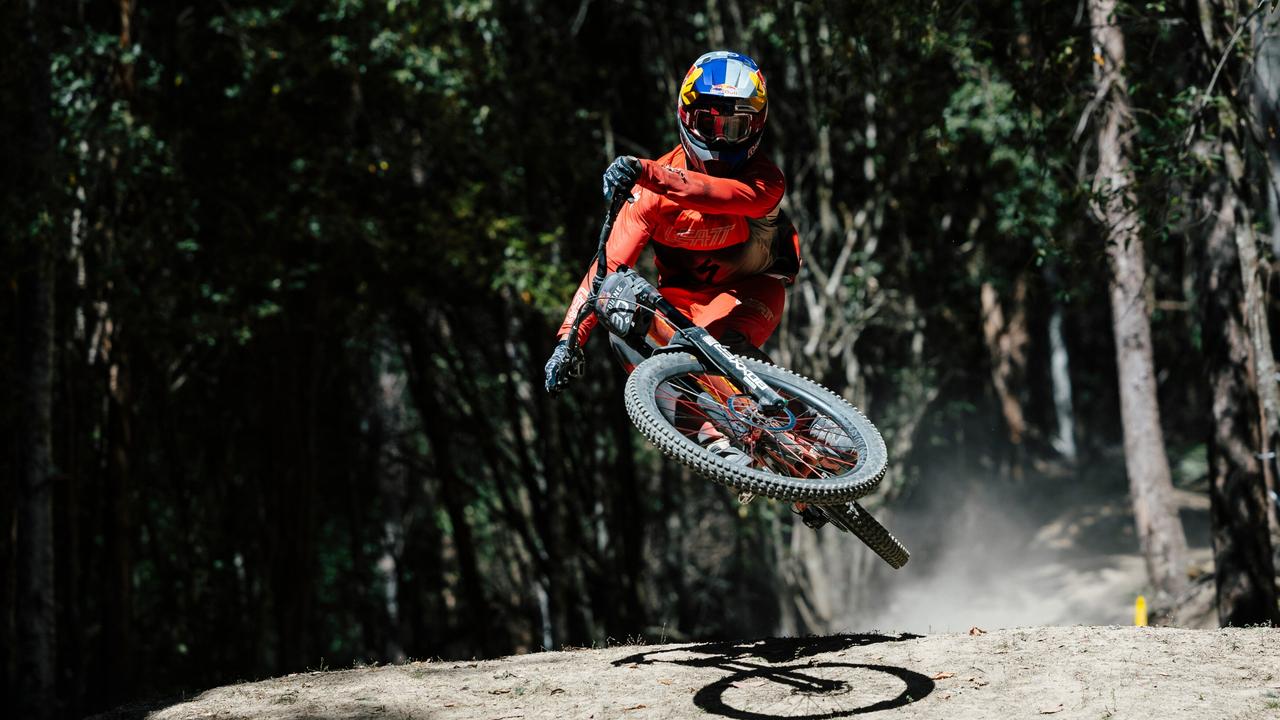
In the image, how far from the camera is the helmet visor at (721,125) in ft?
22.1

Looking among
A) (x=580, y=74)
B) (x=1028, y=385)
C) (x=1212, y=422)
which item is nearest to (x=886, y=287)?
(x=580, y=74)

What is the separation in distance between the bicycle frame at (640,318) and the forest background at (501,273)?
4815 mm

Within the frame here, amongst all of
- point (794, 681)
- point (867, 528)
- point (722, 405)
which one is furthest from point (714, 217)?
point (794, 681)

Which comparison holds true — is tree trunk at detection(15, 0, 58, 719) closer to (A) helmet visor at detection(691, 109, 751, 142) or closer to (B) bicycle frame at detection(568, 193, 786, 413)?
(B) bicycle frame at detection(568, 193, 786, 413)

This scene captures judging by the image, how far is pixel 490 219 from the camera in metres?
18.5

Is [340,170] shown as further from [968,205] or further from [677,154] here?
[677,154]

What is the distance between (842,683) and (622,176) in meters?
3.11

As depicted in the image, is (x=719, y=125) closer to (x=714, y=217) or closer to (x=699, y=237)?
(x=714, y=217)

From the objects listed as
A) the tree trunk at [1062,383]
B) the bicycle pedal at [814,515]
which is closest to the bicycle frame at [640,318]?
the bicycle pedal at [814,515]

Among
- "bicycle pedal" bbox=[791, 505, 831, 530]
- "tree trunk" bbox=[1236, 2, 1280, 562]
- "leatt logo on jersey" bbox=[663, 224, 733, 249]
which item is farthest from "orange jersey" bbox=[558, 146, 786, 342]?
"tree trunk" bbox=[1236, 2, 1280, 562]

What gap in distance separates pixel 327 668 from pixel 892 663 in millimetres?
3924

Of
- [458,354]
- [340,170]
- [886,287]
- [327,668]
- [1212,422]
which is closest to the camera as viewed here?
[327,668]

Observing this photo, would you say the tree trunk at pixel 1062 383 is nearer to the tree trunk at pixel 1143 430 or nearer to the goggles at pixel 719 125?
the tree trunk at pixel 1143 430

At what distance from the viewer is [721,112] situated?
6.72 m
